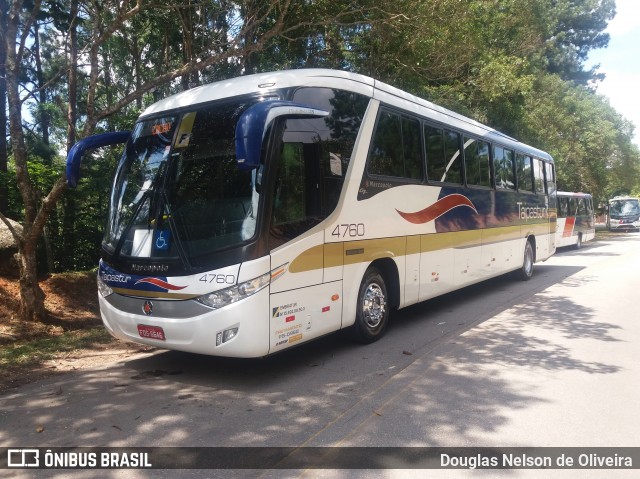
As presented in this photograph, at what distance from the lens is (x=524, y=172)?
12742 mm

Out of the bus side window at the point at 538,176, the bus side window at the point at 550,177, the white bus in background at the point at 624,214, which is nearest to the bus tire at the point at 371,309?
the bus side window at the point at 538,176

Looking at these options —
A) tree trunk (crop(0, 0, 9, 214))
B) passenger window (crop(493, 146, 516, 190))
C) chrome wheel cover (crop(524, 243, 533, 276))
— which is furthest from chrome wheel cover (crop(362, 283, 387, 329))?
chrome wheel cover (crop(524, 243, 533, 276))

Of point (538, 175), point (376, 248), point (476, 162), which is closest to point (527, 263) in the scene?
point (538, 175)

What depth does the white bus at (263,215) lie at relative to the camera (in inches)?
194

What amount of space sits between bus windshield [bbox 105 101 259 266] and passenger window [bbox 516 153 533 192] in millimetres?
8992

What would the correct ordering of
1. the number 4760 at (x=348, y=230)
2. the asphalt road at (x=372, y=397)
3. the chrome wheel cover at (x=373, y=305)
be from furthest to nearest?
the chrome wheel cover at (x=373, y=305), the number 4760 at (x=348, y=230), the asphalt road at (x=372, y=397)

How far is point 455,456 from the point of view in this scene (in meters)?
3.70

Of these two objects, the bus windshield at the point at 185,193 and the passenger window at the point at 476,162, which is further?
the passenger window at the point at 476,162

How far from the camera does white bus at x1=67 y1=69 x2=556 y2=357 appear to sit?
4.92 meters

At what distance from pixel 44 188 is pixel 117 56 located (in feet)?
27.3

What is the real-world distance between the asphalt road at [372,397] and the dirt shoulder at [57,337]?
0.50 metres

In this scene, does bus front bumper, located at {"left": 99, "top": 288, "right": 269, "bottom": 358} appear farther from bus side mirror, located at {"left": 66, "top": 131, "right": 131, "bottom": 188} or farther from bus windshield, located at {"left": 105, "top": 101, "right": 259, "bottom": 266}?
bus side mirror, located at {"left": 66, "top": 131, "right": 131, "bottom": 188}

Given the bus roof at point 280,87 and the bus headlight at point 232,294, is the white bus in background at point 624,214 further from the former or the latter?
the bus headlight at point 232,294

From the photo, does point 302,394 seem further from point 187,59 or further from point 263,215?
point 187,59
